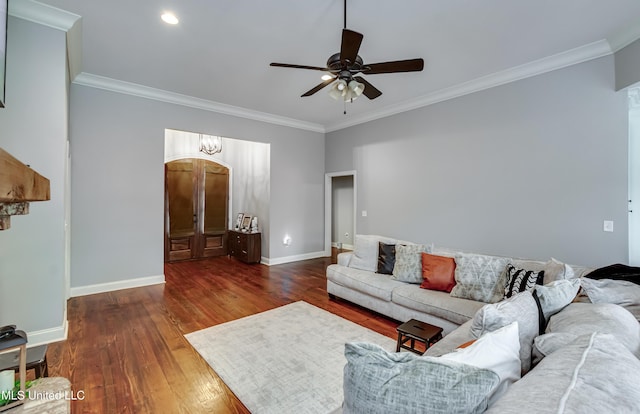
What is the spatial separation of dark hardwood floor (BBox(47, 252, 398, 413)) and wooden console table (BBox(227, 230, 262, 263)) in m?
0.67

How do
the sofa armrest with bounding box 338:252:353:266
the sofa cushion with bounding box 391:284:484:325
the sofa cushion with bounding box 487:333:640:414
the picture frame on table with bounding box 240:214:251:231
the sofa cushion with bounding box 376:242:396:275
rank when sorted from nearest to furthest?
1. the sofa cushion with bounding box 487:333:640:414
2. the sofa cushion with bounding box 391:284:484:325
3. the sofa cushion with bounding box 376:242:396:275
4. the sofa armrest with bounding box 338:252:353:266
5. the picture frame on table with bounding box 240:214:251:231

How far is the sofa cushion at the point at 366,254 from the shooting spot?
3.81m

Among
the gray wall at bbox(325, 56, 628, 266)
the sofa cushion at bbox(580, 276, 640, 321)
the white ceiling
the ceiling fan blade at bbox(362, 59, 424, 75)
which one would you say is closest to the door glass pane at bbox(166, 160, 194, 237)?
the white ceiling

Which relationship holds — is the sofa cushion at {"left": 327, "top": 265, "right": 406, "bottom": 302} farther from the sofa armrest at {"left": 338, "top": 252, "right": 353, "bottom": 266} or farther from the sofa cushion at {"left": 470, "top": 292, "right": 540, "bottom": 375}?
the sofa cushion at {"left": 470, "top": 292, "right": 540, "bottom": 375}

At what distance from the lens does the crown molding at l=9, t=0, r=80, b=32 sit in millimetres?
2596

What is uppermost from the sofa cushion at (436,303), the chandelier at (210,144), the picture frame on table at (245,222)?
the chandelier at (210,144)

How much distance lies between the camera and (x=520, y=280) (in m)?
2.45

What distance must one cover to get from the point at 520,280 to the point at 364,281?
1.58 m

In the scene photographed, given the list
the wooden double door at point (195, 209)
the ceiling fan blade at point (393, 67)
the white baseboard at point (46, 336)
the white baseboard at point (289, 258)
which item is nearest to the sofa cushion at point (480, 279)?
the ceiling fan blade at point (393, 67)

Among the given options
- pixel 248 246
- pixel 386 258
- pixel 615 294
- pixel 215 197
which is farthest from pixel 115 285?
pixel 615 294

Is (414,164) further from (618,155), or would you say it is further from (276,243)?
(276,243)

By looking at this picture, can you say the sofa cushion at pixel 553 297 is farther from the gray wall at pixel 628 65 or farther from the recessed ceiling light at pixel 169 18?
the recessed ceiling light at pixel 169 18

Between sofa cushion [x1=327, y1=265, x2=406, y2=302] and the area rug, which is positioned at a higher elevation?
sofa cushion [x1=327, y1=265, x2=406, y2=302]

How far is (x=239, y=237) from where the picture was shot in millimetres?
6391
